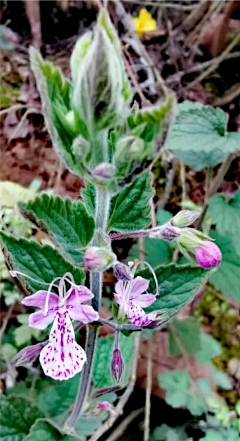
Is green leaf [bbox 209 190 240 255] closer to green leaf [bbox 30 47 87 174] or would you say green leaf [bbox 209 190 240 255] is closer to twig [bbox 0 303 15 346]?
twig [bbox 0 303 15 346]

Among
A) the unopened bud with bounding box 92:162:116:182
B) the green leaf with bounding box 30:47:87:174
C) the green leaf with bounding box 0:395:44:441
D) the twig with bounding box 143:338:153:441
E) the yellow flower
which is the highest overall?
the green leaf with bounding box 30:47:87:174

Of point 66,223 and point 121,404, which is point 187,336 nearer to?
point 121,404

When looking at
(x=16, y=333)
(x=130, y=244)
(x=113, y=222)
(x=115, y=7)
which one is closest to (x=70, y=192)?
(x=130, y=244)

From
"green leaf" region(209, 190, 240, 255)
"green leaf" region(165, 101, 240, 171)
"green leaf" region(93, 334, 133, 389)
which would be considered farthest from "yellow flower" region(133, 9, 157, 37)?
"green leaf" region(93, 334, 133, 389)

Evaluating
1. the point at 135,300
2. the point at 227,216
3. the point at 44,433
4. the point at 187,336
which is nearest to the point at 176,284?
the point at 135,300


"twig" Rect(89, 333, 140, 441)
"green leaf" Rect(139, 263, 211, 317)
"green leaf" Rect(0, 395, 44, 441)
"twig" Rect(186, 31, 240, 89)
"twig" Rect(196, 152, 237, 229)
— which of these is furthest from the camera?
"twig" Rect(186, 31, 240, 89)

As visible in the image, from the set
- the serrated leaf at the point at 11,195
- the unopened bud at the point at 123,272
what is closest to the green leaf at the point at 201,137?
the serrated leaf at the point at 11,195

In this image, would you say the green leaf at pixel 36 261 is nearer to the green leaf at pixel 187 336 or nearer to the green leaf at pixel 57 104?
the green leaf at pixel 57 104
